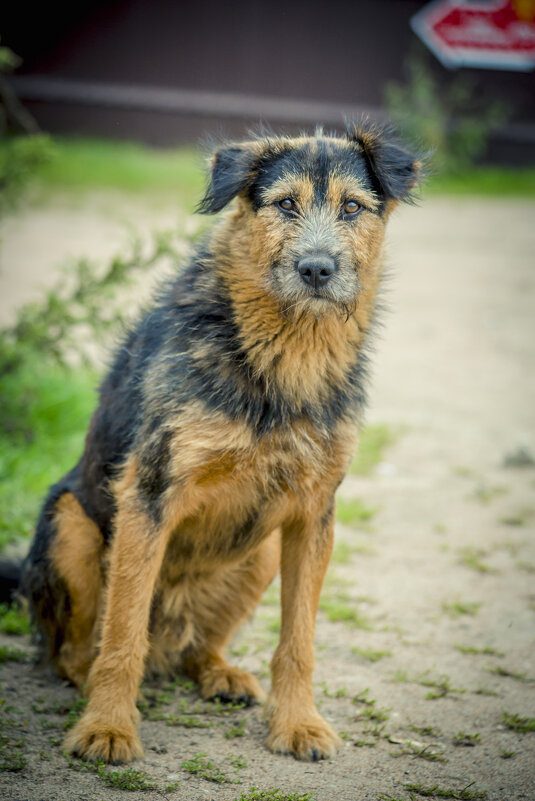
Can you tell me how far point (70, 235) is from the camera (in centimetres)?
1255

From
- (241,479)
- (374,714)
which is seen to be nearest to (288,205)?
(241,479)

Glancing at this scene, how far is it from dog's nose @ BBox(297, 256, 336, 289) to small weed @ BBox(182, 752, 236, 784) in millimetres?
1955

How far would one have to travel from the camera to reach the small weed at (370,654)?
15.2 ft

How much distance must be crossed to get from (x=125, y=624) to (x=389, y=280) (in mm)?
1978

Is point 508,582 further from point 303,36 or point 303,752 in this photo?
point 303,36

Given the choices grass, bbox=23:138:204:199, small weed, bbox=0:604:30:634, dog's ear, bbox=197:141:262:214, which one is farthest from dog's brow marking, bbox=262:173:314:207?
grass, bbox=23:138:204:199

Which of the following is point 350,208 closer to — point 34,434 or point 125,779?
point 125,779

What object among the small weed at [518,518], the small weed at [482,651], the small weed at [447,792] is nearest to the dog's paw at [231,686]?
the small weed at [447,792]

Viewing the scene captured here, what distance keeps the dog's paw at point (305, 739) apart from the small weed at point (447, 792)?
0.38 metres

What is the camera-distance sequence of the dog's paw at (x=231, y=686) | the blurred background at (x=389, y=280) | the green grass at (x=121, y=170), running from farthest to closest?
1. the green grass at (x=121, y=170)
2. the blurred background at (x=389, y=280)
3. the dog's paw at (x=231, y=686)

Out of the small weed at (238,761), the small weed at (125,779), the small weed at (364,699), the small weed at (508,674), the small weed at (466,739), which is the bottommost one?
the small weed at (125,779)

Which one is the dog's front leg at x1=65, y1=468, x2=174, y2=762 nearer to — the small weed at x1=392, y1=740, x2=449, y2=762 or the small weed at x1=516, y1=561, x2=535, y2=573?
the small weed at x1=392, y1=740, x2=449, y2=762

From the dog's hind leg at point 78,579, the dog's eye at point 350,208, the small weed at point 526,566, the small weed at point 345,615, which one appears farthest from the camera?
the small weed at point 526,566

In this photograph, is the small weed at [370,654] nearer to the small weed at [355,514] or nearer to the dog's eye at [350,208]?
the small weed at [355,514]
